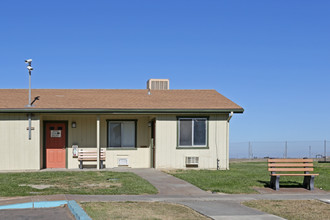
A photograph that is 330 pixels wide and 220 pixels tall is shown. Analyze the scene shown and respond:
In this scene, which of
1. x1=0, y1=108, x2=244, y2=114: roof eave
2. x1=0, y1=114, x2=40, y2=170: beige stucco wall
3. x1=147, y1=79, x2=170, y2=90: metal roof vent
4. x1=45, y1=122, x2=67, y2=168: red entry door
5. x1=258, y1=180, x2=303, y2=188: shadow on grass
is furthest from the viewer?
x1=147, y1=79, x2=170, y2=90: metal roof vent

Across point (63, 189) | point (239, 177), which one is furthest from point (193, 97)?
point (63, 189)

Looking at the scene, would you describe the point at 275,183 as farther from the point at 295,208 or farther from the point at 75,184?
the point at 75,184

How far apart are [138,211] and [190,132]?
36.3 feet

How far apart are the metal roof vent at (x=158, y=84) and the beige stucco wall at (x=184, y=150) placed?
15.9 feet

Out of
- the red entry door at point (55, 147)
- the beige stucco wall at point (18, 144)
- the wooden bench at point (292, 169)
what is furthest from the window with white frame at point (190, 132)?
the wooden bench at point (292, 169)

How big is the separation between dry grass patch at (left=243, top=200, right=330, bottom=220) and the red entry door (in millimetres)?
11942

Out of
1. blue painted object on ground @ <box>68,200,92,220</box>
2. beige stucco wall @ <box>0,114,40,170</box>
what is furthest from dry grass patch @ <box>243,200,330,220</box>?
beige stucco wall @ <box>0,114,40,170</box>

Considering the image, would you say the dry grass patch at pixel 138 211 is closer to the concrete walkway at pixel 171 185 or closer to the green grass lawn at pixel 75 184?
the green grass lawn at pixel 75 184

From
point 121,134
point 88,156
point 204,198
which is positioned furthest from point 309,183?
point 88,156

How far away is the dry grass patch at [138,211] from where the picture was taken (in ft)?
29.4

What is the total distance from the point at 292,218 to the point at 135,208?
10.6 feet

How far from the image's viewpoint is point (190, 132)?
20.5 metres

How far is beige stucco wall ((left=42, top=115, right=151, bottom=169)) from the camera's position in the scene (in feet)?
69.5

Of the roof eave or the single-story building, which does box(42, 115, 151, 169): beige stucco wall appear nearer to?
the single-story building
